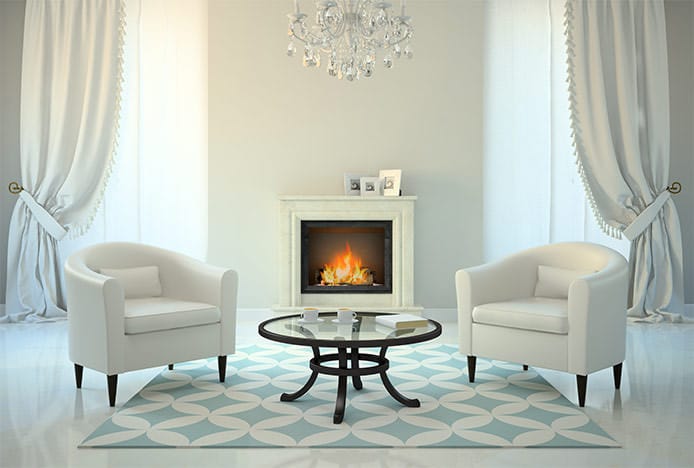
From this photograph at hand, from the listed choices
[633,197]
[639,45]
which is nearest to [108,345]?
[633,197]

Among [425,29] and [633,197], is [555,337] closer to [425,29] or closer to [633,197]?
[633,197]

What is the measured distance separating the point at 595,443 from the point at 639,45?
4.49 m

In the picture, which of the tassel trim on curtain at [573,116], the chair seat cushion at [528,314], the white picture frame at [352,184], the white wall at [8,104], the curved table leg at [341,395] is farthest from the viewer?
the white wall at [8,104]

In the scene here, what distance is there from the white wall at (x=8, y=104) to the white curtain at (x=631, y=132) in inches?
201

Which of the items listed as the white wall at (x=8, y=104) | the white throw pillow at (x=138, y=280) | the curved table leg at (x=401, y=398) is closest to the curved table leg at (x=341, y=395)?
the curved table leg at (x=401, y=398)

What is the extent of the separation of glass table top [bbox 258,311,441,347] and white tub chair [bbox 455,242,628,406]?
50 cm

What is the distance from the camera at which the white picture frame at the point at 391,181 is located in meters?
6.04

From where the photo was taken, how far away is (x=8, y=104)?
6.59 metres

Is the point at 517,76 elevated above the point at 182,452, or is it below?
above

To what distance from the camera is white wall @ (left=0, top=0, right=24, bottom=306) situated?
21.5 feet

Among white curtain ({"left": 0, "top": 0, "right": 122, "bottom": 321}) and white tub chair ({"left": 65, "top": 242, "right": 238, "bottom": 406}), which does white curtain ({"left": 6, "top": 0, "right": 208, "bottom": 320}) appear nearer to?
white curtain ({"left": 0, "top": 0, "right": 122, "bottom": 321})

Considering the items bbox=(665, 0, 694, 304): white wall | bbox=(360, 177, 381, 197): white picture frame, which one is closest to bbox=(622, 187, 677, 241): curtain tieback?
bbox=(665, 0, 694, 304): white wall

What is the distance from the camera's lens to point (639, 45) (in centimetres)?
630

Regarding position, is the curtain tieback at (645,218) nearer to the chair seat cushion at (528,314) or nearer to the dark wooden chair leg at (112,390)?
the chair seat cushion at (528,314)
